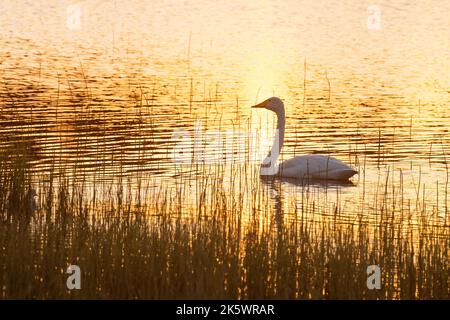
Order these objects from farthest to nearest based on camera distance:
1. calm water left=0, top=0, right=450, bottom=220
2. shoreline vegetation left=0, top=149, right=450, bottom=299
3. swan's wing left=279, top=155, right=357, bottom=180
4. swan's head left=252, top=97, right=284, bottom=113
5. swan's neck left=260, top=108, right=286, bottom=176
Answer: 1. swan's head left=252, top=97, right=284, bottom=113
2. calm water left=0, top=0, right=450, bottom=220
3. swan's neck left=260, top=108, right=286, bottom=176
4. swan's wing left=279, top=155, right=357, bottom=180
5. shoreline vegetation left=0, top=149, right=450, bottom=299

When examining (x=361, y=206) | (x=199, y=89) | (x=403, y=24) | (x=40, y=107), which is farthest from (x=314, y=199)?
(x=403, y=24)

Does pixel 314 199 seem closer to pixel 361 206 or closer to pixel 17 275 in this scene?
pixel 361 206

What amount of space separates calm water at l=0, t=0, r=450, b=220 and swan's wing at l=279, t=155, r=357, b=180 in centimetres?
31

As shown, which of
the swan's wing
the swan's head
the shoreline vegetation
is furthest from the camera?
the swan's head

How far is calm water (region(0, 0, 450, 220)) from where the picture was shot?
604 inches

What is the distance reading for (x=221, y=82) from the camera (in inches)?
934

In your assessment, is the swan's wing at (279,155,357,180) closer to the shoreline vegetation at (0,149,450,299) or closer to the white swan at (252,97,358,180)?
the white swan at (252,97,358,180)

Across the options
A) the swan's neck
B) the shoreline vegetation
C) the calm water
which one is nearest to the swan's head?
the swan's neck

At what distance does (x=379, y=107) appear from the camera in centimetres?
2134

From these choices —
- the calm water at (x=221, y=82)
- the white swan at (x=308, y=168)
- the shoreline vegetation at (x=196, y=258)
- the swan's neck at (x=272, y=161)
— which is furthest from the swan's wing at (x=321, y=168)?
the shoreline vegetation at (x=196, y=258)

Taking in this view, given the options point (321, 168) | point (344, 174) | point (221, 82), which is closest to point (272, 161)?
point (321, 168)

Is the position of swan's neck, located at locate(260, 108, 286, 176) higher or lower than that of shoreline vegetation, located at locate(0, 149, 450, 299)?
higher
